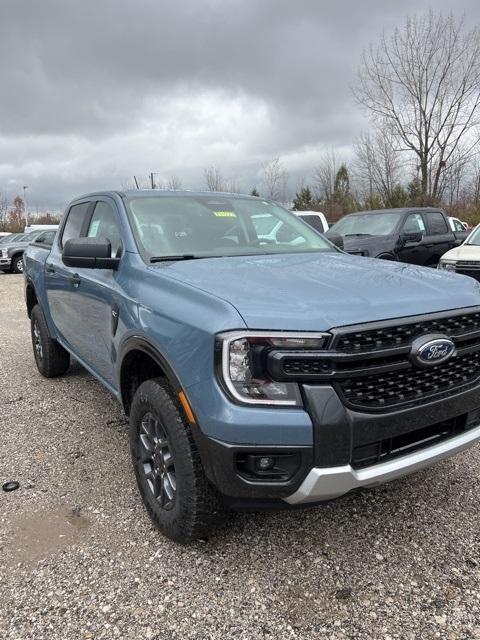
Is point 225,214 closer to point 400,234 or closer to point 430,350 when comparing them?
point 430,350

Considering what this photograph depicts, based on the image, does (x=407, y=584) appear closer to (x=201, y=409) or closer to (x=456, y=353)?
(x=456, y=353)

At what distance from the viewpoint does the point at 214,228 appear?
3.45 m

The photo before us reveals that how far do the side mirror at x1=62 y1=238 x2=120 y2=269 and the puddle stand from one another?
4.69 feet

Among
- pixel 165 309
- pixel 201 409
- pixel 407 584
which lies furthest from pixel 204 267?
pixel 407 584

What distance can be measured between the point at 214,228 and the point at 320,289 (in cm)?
133

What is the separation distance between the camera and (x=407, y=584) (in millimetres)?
2289

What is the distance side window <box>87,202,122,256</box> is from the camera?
3317mm

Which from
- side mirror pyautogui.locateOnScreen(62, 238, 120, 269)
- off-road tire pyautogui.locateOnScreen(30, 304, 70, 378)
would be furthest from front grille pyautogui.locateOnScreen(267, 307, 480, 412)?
off-road tire pyautogui.locateOnScreen(30, 304, 70, 378)

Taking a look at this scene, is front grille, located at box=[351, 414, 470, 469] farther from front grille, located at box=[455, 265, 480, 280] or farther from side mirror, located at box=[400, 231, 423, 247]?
side mirror, located at box=[400, 231, 423, 247]

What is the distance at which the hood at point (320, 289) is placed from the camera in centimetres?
206

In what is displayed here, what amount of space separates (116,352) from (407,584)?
191 cm

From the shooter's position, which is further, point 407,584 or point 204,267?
point 204,267

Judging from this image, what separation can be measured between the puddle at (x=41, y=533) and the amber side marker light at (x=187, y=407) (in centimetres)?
106

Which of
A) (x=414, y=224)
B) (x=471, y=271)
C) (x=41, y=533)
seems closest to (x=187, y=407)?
(x=41, y=533)
